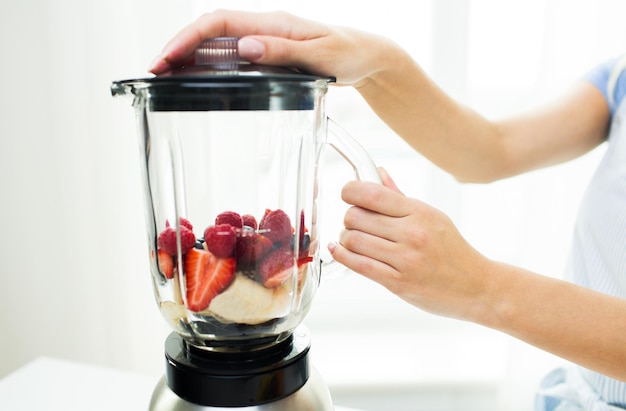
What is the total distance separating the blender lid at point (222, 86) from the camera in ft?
1.53

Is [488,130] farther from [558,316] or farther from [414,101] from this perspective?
[558,316]

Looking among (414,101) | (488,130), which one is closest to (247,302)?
(414,101)

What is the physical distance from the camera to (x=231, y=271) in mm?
501

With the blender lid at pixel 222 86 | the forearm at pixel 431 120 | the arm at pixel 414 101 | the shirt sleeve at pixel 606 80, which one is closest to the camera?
the blender lid at pixel 222 86

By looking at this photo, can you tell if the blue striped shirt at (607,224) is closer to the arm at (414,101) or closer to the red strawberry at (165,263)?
the arm at (414,101)

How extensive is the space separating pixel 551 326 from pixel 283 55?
0.40 metres

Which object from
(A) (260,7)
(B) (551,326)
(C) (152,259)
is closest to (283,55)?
(C) (152,259)

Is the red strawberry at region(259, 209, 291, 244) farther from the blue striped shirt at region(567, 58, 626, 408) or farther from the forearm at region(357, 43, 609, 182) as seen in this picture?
the blue striped shirt at region(567, 58, 626, 408)

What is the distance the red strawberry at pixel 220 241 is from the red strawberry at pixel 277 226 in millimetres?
40

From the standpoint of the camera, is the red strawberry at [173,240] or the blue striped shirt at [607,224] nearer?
the red strawberry at [173,240]

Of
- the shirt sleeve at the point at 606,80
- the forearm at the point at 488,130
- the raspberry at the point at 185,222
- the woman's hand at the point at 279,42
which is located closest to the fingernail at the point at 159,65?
the woman's hand at the point at 279,42

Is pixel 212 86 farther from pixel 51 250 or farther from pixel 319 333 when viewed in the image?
pixel 319 333

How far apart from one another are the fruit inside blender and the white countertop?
37cm

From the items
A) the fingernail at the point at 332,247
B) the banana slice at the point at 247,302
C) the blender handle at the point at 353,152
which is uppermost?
the blender handle at the point at 353,152
